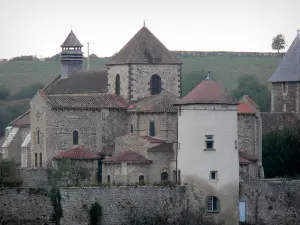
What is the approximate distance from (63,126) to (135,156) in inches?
253

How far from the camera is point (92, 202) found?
240ft

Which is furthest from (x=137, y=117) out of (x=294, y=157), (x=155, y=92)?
(x=294, y=157)

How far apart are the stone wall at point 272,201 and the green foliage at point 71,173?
9.95m

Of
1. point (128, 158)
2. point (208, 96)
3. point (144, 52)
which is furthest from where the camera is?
point (144, 52)

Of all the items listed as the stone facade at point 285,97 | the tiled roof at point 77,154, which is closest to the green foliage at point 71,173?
the tiled roof at point 77,154

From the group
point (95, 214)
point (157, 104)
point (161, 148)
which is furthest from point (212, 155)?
point (157, 104)

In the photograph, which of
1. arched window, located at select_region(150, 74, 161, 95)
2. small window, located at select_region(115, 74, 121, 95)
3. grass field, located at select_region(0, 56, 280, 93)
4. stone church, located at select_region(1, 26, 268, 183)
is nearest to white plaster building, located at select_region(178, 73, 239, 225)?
stone church, located at select_region(1, 26, 268, 183)

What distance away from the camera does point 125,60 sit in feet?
289

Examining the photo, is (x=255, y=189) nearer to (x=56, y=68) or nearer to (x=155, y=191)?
(x=155, y=191)

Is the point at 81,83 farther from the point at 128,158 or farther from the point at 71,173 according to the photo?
the point at 128,158

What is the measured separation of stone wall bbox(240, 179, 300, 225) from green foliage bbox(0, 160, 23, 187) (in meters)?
11.6

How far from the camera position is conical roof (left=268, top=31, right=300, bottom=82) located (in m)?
106

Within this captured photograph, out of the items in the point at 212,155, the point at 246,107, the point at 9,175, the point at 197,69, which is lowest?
the point at 9,175

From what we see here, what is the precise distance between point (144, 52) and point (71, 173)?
1010 cm
